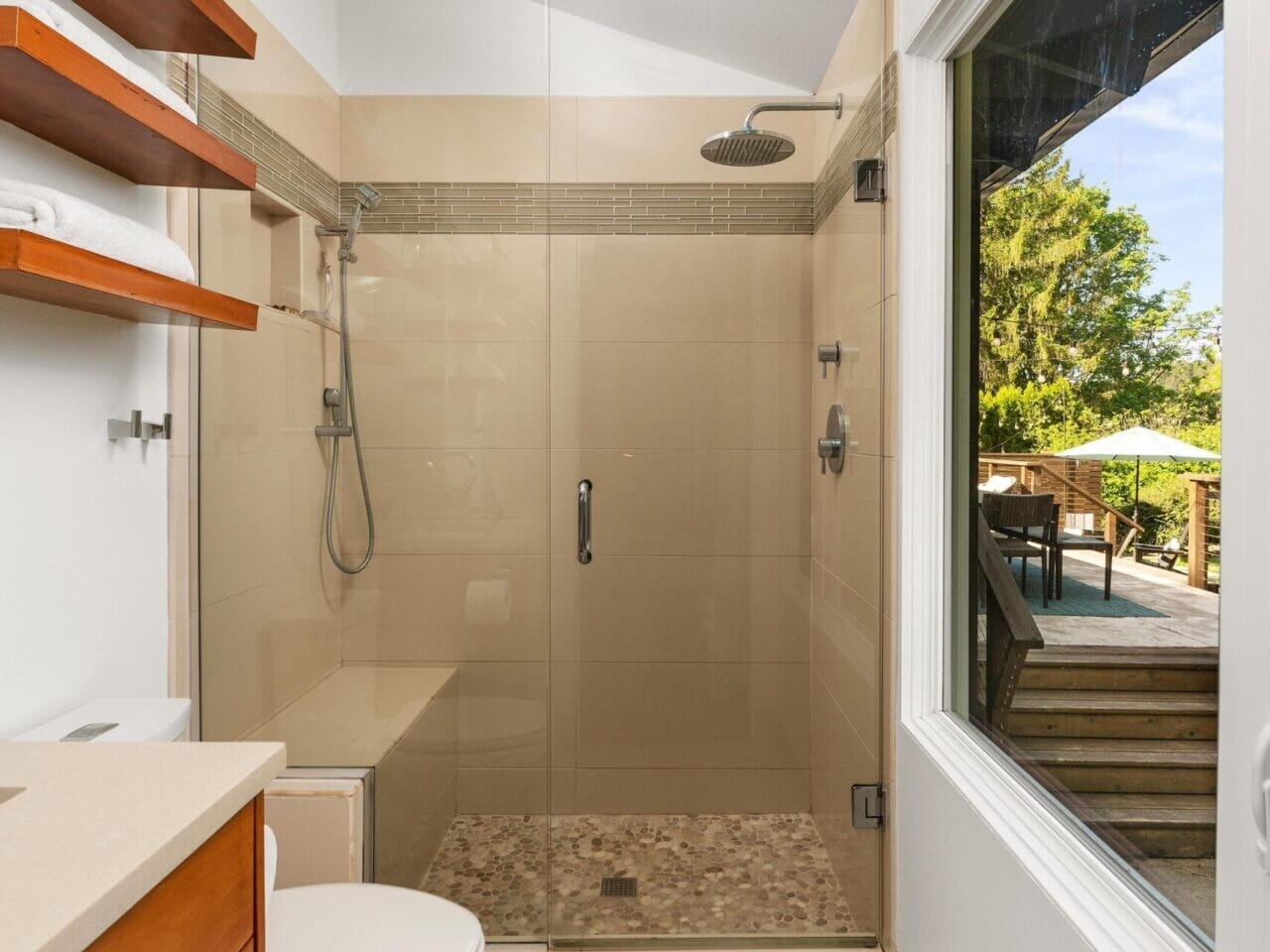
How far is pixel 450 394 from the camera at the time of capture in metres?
1.99

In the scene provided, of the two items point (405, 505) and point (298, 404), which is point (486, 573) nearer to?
point (405, 505)

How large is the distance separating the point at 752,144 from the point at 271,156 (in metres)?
1.12

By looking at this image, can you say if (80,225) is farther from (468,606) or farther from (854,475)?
(854,475)

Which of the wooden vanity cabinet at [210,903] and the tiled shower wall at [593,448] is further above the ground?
the tiled shower wall at [593,448]

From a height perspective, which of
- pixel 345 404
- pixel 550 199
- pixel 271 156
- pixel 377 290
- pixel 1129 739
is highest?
pixel 271 156

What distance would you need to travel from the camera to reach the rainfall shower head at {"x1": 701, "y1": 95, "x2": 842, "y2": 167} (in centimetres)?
196

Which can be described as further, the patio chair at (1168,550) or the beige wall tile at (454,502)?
the beige wall tile at (454,502)

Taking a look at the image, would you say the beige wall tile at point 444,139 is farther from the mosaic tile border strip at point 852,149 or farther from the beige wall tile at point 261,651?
the beige wall tile at point 261,651

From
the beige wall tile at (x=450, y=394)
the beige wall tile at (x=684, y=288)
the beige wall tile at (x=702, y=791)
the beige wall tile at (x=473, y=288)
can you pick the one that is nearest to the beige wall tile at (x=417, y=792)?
the beige wall tile at (x=702, y=791)

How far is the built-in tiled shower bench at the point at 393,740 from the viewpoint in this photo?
1.98m

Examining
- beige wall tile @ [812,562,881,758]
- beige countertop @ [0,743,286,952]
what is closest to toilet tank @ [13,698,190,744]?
beige countertop @ [0,743,286,952]

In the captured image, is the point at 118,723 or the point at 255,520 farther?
the point at 255,520

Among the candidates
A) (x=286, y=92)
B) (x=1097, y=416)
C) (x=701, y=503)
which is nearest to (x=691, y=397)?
(x=701, y=503)

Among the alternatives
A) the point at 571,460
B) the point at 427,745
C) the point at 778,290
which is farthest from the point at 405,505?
the point at 778,290
